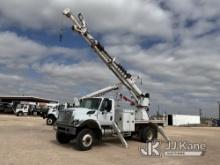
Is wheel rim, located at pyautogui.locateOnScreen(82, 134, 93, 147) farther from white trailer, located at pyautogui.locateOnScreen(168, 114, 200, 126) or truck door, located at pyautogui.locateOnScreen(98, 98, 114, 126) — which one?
white trailer, located at pyautogui.locateOnScreen(168, 114, 200, 126)

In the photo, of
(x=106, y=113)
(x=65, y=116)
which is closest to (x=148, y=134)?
(x=106, y=113)

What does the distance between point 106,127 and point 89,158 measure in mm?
4446

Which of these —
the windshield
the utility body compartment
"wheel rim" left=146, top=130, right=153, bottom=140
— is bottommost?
"wheel rim" left=146, top=130, right=153, bottom=140

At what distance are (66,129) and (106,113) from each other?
2378 mm

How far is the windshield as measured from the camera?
62.7 ft

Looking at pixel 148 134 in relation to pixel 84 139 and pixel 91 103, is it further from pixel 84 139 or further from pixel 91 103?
pixel 84 139

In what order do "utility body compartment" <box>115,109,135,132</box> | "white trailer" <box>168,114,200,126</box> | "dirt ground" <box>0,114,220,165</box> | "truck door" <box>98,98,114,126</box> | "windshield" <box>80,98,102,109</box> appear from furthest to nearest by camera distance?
"white trailer" <box>168,114,200,126</box> < "utility body compartment" <box>115,109,135,132</box> < "windshield" <box>80,98,102,109</box> < "truck door" <box>98,98,114,126</box> < "dirt ground" <box>0,114,220,165</box>

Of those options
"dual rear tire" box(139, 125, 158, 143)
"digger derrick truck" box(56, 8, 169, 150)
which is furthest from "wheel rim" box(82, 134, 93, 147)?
"dual rear tire" box(139, 125, 158, 143)

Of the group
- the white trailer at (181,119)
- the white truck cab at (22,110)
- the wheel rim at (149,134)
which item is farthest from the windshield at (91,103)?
the white truck cab at (22,110)

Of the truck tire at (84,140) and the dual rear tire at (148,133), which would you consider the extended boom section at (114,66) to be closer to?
the dual rear tire at (148,133)

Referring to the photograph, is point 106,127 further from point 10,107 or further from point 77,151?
point 10,107

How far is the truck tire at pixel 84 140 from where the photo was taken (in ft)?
56.5

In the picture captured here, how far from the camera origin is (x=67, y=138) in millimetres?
19469

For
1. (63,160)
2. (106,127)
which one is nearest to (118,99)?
(106,127)
